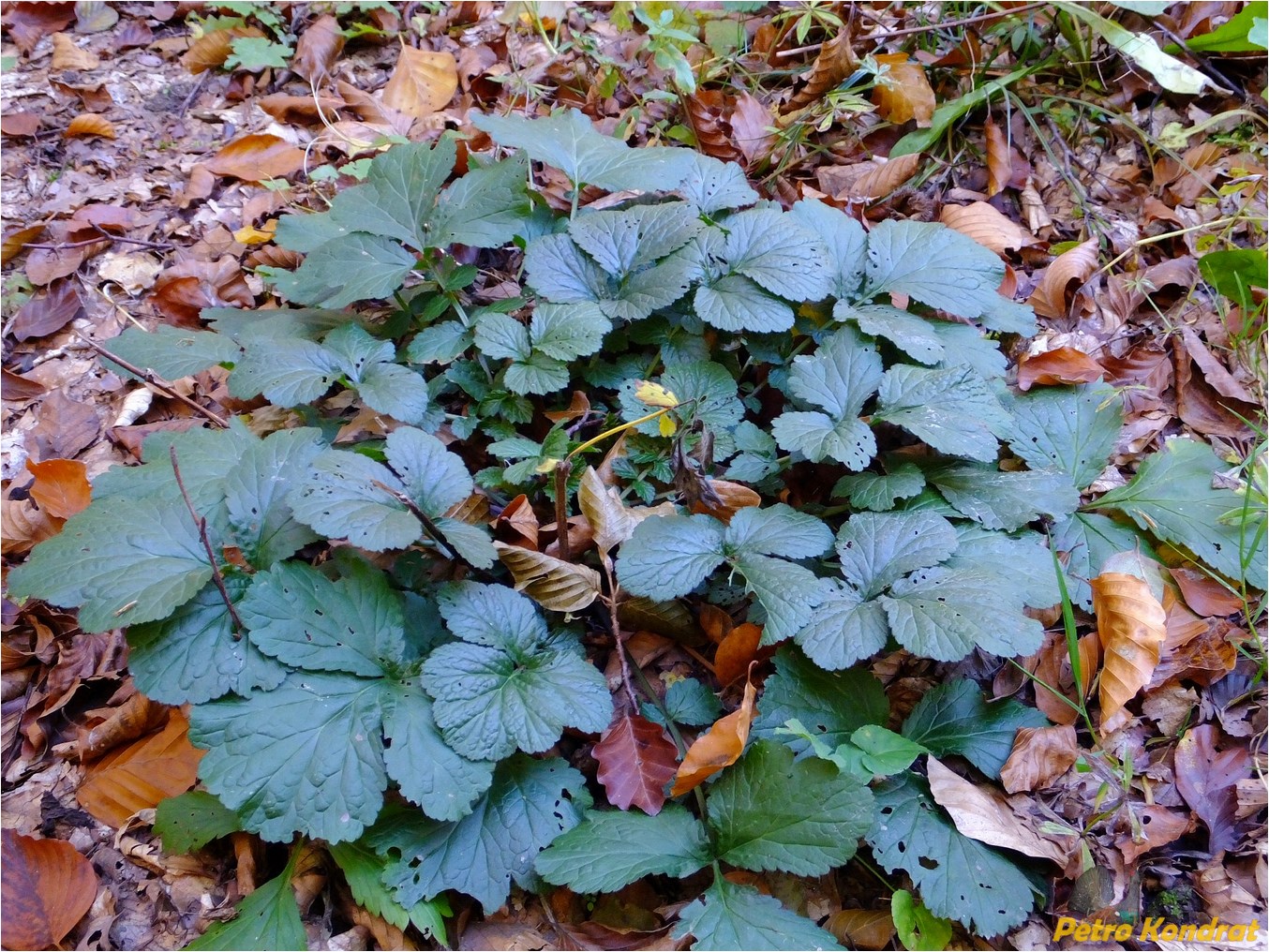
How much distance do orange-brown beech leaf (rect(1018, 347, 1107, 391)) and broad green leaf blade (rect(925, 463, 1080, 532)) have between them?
35 cm

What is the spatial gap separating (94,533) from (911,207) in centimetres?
248

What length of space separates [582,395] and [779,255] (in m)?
0.62

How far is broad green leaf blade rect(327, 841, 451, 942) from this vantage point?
1441 millimetres

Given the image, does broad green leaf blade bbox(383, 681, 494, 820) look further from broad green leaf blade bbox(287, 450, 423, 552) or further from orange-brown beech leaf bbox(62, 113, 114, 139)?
orange-brown beech leaf bbox(62, 113, 114, 139)

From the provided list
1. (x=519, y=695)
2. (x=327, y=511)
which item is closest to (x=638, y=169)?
(x=327, y=511)

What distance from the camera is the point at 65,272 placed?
2.63m

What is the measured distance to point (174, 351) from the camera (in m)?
2.03

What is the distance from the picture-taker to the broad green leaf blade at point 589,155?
2141mm

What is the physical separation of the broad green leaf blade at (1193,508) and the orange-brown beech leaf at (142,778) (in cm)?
218

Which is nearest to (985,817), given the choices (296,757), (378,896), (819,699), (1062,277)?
(819,699)

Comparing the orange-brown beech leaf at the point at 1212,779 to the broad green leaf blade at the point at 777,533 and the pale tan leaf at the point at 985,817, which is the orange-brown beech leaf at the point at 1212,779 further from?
the broad green leaf blade at the point at 777,533

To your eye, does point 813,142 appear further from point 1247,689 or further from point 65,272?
point 65,272

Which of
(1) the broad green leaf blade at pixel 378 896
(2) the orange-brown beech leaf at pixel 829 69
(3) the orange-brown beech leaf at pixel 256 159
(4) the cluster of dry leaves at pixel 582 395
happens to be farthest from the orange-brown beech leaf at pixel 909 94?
(1) the broad green leaf blade at pixel 378 896

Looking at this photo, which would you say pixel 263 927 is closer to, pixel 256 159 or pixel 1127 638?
pixel 1127 638
